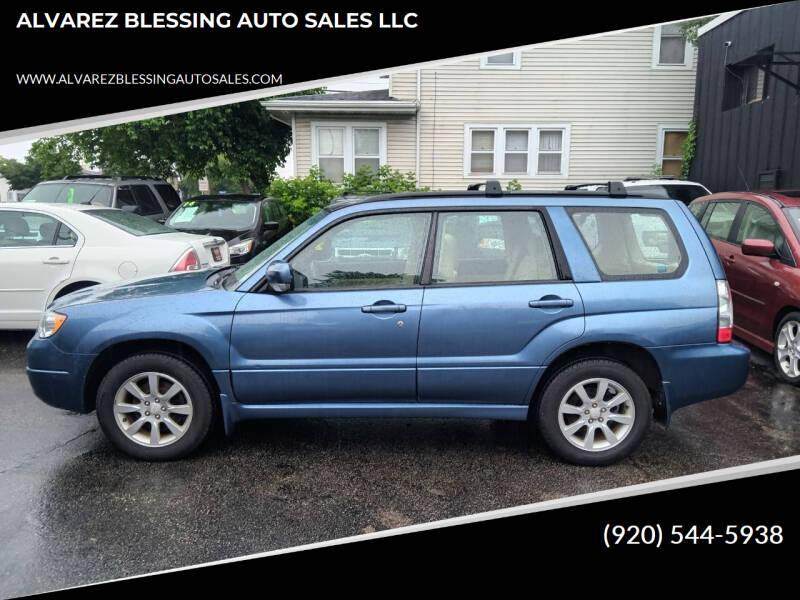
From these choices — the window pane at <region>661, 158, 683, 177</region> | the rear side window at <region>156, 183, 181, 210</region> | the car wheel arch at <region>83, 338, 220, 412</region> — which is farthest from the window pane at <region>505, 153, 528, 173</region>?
the car wheel arch at <region>83, 338, 220, 412</region>

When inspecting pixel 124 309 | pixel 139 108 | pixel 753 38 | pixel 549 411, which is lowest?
pixel 549 411

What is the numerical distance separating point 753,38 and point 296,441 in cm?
1240

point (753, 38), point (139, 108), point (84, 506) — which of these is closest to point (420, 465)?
point (84, 506)

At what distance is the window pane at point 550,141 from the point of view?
52.2 ft

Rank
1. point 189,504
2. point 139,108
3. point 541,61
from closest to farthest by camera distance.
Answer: point 189,504
point 139,108
point 541,61

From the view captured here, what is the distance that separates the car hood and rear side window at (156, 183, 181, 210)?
9.03 meters

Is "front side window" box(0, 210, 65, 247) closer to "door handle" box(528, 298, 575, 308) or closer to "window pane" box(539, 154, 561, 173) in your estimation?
"door handle" box(528, 298, 575, 308)

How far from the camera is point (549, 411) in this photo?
3.92 metres

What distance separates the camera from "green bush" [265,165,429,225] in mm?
13477

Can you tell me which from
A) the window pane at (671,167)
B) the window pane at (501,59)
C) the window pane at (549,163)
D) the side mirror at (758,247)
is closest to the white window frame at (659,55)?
the window pane at (671,167)

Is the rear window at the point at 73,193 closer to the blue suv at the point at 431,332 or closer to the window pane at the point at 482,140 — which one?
the blue suv at the point at 431,332

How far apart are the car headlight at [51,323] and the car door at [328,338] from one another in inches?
46.5

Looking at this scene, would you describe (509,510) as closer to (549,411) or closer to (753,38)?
(549,411)

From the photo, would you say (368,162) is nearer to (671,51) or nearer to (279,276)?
(671,51)
